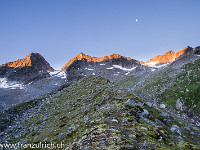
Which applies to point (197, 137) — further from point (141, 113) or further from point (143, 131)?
point (143, 131)

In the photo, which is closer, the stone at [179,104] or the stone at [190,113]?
the stone at [190,113]

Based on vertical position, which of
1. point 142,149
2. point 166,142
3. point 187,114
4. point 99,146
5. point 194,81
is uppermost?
point 194,81

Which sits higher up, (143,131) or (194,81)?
(194,81)

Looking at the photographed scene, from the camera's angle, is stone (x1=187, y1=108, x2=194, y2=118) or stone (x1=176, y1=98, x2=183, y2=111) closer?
stone (x1=187, y1=108, x2=194, y2=118)

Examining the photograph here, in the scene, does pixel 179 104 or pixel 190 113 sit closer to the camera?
pixel 190 113

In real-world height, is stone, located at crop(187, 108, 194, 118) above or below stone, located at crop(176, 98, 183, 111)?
below

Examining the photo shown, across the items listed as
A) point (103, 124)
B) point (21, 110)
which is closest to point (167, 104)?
point (103, 124)

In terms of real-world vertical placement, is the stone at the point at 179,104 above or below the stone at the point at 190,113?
above

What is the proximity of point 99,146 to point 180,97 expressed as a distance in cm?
3185

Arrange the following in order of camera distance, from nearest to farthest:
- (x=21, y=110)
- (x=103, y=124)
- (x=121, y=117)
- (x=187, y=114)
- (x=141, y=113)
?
1. (x=103, y=124)
2. (x=121, y=117)
3. (x=141, y=113)
4. (x=187, y=114)
5. (x=21, y=110)

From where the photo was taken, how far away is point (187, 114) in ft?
88.5

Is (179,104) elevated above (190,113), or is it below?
above

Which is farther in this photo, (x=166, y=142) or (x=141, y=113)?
(x=141, y=113)

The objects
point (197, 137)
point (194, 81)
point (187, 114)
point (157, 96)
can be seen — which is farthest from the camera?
point (157, 96)
